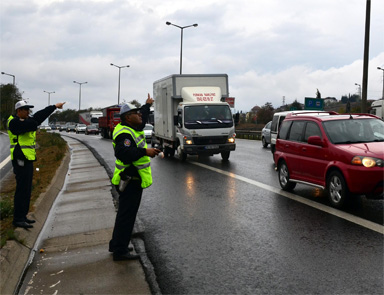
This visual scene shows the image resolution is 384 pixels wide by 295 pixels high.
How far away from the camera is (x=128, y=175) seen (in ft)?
18.3

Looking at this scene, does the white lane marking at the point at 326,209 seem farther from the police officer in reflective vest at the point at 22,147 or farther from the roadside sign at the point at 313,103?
the roadside sign at the point at 313,103

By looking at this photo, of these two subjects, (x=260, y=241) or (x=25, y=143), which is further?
(x=25, y=143)

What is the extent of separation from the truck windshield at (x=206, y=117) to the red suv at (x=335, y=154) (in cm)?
711

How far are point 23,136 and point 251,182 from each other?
21.9 ft

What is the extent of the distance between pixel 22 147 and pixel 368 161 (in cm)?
526

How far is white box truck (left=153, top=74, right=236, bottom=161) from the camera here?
1778 cm

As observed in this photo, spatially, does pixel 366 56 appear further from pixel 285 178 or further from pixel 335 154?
pixel 335 154

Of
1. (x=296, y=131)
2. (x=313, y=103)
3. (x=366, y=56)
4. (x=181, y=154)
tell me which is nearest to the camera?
(x=296, y=131)

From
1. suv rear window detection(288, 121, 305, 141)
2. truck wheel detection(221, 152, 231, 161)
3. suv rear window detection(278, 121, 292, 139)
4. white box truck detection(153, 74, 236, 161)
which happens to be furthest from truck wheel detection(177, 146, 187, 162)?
suv rear window detection(288, 121, 305, 141)

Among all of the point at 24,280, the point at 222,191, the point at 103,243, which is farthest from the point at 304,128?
the point at 24,280

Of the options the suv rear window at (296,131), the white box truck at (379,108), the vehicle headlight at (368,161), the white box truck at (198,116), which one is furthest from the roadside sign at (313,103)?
the vehicle headlight at (368,161)

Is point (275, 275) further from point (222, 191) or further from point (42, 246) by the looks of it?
point (222, 191)

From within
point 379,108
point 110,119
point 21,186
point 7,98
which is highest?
point 7,98

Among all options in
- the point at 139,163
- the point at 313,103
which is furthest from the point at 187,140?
the point at 313,103
